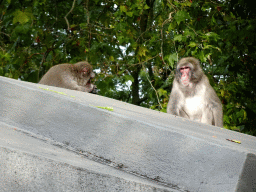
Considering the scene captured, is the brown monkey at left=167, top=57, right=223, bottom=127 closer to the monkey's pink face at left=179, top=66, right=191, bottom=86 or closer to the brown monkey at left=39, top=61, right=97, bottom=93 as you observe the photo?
the monkey's pink face at left=179, top=66, right=191, bottom=86

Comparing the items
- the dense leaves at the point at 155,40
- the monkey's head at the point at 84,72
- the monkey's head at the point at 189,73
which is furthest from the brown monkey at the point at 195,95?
the monkey's head at the point at 84,72

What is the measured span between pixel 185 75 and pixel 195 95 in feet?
1.09

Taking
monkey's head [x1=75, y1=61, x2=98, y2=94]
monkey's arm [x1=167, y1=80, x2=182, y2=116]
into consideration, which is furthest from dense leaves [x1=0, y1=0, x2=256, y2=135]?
monkey's arm [x1=167, y1=80, x2=182, y2=116]

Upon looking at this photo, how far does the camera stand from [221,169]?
1288 mm

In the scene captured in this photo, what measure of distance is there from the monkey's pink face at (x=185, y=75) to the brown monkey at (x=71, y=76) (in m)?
2.57

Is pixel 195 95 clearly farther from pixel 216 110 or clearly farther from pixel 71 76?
pixel 71 76

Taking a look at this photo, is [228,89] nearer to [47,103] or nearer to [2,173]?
[47,103]

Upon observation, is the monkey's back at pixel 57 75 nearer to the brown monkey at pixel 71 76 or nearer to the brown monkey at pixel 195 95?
the brown monkey at pixel 71 76

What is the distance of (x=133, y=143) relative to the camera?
1.56 meters

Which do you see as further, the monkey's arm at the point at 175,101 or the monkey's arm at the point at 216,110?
the monkey's arm at the point at 175,101

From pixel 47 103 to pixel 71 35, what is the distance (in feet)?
17.4

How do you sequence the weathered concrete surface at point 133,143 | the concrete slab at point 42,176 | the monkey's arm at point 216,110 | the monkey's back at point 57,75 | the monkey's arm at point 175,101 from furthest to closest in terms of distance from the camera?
1. the monkey's back at point 57,75
2. the monkey's arm at point 175,101
3. the monkey's arm at point 216,110
4. the weathered concrete surface at point 133,143
5. the concrete slab at point 42,176

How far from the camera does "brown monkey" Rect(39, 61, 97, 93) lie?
6.91 metres

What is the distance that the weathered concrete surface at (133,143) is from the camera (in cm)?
128
